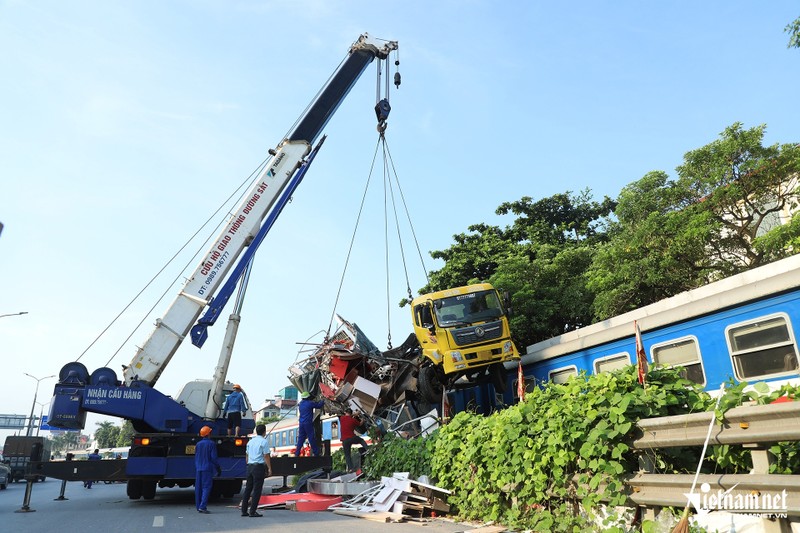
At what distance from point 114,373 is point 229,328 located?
8.65 ft

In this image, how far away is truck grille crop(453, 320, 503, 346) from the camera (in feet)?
44.5

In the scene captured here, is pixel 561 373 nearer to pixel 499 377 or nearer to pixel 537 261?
pixel 499 377

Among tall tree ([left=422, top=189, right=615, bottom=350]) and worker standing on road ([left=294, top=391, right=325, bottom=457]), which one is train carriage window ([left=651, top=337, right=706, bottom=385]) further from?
tall tree ([left=422, top=189, right=615, bottom=350])

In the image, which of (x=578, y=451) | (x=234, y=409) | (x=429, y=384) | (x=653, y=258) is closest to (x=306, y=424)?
(x=234, y=409)

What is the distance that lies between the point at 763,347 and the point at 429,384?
328 inches

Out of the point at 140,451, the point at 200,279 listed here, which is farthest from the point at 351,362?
the point at 140,451

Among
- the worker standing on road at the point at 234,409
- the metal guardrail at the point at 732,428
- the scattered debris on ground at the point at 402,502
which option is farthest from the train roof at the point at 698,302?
the worker standing on road at the point at 234,409

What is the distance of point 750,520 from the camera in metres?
4.38

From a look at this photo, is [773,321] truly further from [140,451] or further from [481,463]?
[140,451]

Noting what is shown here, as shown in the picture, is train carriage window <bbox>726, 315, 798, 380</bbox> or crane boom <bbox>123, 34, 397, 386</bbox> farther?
crane boom <bbox>123, 34, 397, 386</bbox>

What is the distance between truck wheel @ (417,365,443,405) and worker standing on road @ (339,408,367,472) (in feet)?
6.23

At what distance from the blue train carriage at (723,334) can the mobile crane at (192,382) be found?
767 cm

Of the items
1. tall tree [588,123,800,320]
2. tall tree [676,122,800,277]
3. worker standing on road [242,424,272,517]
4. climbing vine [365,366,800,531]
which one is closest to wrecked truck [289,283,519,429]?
worker standing on road [242,424,272,517]

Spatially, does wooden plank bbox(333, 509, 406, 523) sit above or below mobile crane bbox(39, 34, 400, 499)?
below
